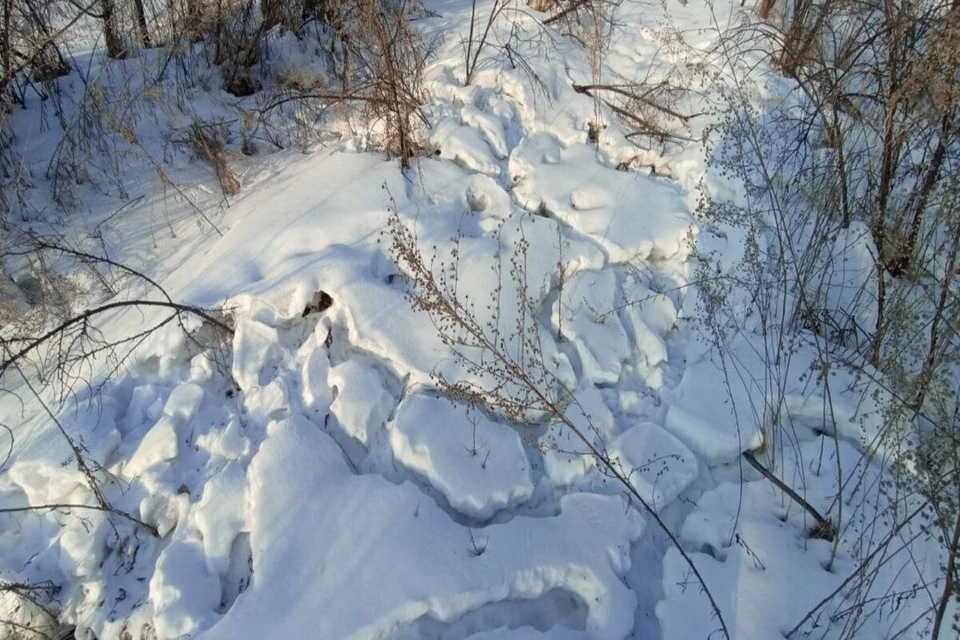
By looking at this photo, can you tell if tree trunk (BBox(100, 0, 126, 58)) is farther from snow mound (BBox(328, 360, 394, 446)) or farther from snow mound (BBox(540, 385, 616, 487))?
snow mound (BBox(540, 385, 616, 487))

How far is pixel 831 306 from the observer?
2.92m

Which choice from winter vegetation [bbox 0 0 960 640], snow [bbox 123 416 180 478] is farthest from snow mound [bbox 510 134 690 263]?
snow [bbox 123 416 180 478]

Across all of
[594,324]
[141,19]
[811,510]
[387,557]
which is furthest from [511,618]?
[141,19]

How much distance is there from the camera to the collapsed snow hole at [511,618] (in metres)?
2.03

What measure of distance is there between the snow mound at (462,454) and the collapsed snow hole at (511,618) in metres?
0.33

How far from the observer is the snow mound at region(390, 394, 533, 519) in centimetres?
233

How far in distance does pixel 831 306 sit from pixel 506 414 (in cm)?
→ 156

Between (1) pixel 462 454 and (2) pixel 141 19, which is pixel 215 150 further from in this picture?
(1) pixel 462 454

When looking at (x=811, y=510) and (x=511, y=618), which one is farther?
(x=811, y=510)

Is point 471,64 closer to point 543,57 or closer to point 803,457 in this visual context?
point 543,57

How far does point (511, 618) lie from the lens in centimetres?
209

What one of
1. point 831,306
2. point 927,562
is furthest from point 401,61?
point 927,562

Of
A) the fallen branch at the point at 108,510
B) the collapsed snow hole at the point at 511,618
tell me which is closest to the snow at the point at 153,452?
the fallen branch at the point at 108,510

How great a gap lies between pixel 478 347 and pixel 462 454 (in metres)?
0.41
